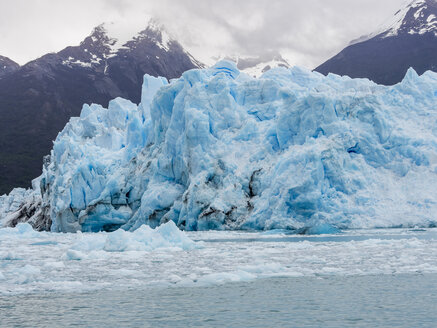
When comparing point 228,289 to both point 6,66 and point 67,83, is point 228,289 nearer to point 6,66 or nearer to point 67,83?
point 67,83

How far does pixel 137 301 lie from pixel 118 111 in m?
33.9

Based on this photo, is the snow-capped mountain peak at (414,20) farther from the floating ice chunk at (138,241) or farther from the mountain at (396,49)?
the floating ice chunk at (138,241)

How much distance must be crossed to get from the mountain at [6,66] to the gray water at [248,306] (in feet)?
386

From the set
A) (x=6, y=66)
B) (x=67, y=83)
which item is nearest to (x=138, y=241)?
(x=67, y=83)

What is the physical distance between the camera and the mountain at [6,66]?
11745cm

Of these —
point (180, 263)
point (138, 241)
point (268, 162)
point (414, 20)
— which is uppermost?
point (414, 20)

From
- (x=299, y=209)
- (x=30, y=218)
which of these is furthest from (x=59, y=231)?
(x=299, y=209)

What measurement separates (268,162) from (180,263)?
15.7m

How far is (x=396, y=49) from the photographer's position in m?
70.4

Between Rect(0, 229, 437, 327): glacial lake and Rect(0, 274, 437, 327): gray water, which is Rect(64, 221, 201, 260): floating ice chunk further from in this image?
Rect(0, 274, 437, 327): gray water

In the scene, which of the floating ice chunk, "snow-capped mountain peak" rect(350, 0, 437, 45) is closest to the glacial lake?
the floating ice chunk

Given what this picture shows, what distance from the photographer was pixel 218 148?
1108 inches

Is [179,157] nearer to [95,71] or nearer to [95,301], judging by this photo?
[95,301]

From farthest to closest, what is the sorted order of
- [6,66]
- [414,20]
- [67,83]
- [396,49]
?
[6,66] → [67,83] → [414,20] → [396,49]
